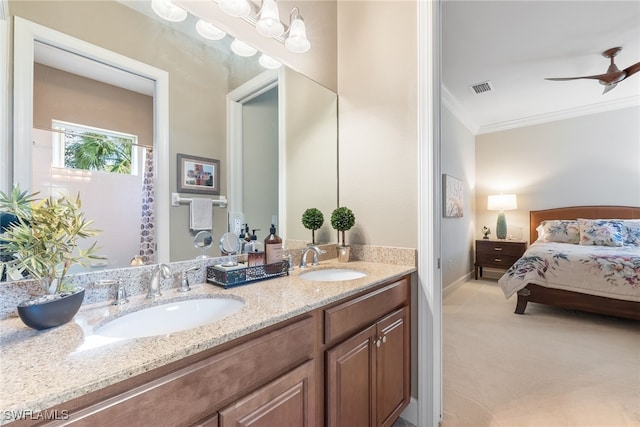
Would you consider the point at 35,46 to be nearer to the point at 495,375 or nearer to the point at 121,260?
the point at 121,260

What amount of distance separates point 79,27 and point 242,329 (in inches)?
46.6

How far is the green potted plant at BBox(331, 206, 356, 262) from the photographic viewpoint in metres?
1.76

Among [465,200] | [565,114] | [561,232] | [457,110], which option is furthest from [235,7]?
[565,114]

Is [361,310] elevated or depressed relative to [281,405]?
elevated

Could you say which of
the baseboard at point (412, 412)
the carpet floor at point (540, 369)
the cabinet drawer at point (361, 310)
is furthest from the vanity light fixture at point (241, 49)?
the carpet floor at point (540, 369)

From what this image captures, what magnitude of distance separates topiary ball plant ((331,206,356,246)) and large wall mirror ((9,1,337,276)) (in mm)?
415

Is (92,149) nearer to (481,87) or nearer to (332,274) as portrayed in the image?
(332,274)

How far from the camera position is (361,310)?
117 cm

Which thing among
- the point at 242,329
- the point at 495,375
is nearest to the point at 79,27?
the point at 242,329

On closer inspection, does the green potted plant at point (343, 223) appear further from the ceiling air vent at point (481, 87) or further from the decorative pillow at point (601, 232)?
the decorative pillow at point (601, 232)

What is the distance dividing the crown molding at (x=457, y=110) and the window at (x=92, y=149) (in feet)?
12.3

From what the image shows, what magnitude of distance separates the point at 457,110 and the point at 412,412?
13.5 ft

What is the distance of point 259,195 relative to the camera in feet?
5.14

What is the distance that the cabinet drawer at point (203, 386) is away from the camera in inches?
20.8
